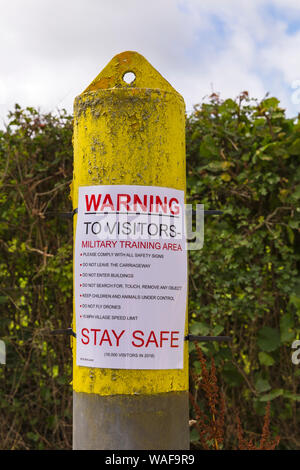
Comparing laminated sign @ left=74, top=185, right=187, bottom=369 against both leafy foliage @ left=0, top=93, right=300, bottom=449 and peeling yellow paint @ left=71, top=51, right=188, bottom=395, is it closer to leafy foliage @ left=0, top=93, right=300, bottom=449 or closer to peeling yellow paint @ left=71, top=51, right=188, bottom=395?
peeling yellow paint @ left=71, top=51, right=188, bottom=395

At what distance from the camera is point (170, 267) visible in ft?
7.17

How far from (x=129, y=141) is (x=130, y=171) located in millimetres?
123

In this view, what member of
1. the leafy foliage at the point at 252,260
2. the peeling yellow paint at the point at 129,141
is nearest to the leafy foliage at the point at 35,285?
the leafy foliage at the point at 252,260

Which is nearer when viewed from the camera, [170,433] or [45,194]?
[170,433]

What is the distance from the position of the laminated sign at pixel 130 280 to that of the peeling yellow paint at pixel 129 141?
47 millimetres

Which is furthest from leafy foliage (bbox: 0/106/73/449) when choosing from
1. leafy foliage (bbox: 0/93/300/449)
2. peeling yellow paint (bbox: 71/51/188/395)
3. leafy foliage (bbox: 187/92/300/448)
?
peeling yellow paint (bbox: 71/51/188/395)

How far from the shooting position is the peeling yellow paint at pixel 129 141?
2152mm

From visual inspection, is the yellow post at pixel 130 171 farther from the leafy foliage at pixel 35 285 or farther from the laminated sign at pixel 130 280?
the leafy foliage at pixel 35 285

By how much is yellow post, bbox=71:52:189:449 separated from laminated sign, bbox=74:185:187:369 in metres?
0.05

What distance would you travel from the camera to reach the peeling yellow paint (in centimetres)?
215
